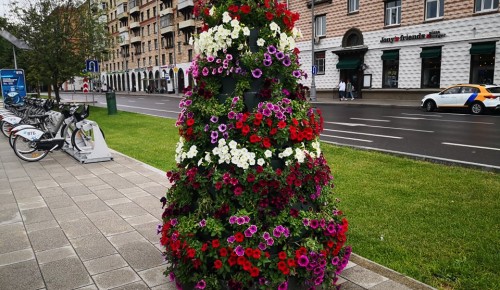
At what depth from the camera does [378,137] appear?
12164 mm

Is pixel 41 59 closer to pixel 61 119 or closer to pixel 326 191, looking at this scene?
pixel 61 119

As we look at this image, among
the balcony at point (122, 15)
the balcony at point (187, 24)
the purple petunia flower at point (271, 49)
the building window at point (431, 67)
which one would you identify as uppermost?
the balcony at point (122, 15)

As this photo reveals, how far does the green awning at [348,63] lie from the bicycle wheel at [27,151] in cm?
2620

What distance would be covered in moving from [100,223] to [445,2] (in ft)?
88.1

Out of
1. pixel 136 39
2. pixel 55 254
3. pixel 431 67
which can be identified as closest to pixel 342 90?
pixel 431 67

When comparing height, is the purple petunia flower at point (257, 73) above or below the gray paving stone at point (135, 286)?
above

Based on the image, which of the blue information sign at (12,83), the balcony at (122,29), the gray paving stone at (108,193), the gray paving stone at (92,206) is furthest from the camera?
the balcony at (122,29)

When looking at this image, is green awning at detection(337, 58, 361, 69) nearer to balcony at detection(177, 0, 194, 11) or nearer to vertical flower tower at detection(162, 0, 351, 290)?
balcony at detection(177, 0, 194, 11)

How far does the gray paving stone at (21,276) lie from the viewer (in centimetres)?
348

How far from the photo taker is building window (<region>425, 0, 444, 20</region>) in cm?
2616

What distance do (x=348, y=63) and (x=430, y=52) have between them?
22.4ft

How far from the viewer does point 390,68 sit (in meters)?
29.6

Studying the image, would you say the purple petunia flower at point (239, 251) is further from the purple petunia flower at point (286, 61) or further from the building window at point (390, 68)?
the building window at point (390, 68)

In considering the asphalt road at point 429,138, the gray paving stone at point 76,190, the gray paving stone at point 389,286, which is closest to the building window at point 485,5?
the asphalt road at point 429,138
